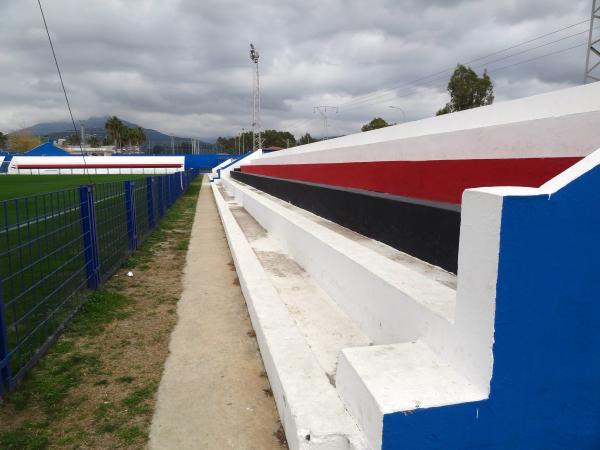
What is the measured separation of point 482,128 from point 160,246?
6192mm

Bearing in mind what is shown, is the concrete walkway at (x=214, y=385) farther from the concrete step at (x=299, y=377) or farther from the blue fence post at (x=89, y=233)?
the blue fence post at (x=89, y=233)

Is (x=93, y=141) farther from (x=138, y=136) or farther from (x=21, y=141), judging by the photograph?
(x=138, y=136)

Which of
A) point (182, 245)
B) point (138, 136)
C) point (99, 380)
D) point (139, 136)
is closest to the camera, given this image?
point (99, 380)

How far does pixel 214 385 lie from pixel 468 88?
37.0 meters

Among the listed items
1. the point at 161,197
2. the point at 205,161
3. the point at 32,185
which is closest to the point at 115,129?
the point at 205,161

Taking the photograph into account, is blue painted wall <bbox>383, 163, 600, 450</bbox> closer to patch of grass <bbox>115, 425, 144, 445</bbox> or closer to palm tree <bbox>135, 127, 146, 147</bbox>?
patch of grass <bbox>115, 425, 144, 445</bbox>

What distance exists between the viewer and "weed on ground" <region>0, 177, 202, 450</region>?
7.75ft

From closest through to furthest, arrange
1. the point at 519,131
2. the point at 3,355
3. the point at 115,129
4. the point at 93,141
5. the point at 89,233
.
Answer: the point at 3,355, the point at 519,131, the point at 89,233, the point at 115,129, the point at 93,141

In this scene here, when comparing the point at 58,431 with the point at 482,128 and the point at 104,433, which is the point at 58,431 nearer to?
the point at 104,433

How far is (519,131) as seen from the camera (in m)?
3.43

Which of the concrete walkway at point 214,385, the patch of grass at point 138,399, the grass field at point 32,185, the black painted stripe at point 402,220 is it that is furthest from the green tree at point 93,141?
the patch of grass at point 138,399

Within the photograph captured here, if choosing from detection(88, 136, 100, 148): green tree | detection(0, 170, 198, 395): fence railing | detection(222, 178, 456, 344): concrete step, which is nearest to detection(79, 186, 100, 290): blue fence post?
detection(0, 170, 198, 395): fence railing

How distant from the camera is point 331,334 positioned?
3232 millimetres

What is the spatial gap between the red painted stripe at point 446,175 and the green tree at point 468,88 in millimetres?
31673
